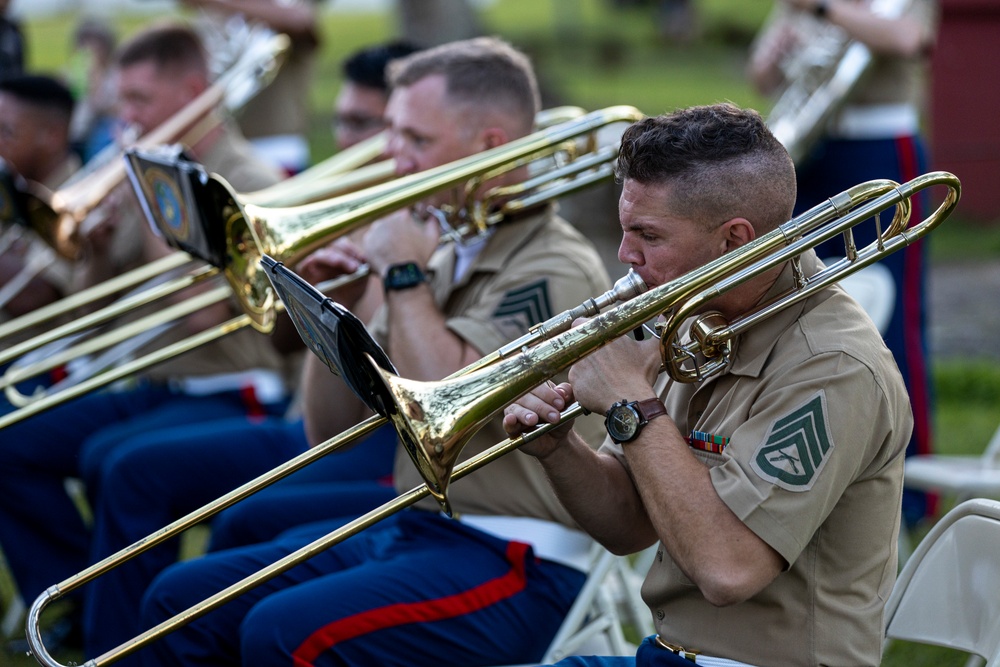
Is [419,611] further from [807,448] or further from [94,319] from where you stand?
[94,319]

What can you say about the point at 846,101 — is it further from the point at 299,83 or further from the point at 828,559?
the point at 828,559

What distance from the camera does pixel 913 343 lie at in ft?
13.8

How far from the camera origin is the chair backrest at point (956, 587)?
7.04 ft

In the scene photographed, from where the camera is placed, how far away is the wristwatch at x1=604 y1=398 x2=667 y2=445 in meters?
1.97

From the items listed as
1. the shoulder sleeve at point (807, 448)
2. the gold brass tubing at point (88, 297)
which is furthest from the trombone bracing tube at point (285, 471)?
the gold brass tubing at point (88, 297)

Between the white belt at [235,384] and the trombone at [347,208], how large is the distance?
36.1 inches

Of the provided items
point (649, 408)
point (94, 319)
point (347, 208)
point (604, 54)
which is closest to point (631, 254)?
point (649, 408)

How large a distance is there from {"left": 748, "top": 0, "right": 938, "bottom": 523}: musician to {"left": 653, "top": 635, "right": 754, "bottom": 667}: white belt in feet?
7.70

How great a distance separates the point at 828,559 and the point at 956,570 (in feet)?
1.40

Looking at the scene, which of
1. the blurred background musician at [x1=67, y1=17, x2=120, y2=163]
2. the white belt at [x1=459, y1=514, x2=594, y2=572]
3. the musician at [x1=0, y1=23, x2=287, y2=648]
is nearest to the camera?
the white belt at [x1=459, y1=514, x2=594, y2=572]

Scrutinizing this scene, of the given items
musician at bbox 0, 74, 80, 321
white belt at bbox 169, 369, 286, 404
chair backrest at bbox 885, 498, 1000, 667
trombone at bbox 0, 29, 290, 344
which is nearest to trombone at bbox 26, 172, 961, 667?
chair backrest at bbox 885, 498, 1000, 667

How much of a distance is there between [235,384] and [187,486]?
638mm

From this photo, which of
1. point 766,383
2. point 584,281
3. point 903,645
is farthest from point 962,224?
point 766,383

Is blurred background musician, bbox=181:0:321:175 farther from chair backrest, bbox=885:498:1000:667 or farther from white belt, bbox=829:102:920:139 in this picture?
chair backrest, bbox=885:498:1000:667
